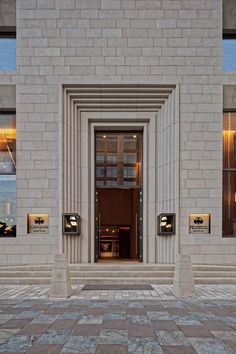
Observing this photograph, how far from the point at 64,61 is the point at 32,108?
2.39 meters

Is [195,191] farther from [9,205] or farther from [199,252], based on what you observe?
[9,205]

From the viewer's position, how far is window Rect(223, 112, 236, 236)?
13742 mm

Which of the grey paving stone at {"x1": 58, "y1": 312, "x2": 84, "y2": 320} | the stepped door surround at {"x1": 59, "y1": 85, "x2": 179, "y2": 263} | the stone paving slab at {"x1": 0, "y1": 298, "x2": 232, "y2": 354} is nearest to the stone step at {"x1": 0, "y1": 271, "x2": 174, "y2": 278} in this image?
the stepped door surround at {"x1": 59, "y1": 85, "x2": 179, "y2": 263}

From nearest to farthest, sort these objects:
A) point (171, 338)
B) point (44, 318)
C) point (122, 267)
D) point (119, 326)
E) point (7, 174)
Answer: point (171, 338)
point (119, 326)
point (44, 318)
point (122, 267)
point (7, 174)

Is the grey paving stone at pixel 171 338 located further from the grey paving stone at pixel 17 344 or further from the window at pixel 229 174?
the window at pixel 229 174

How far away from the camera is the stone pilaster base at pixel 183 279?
9.66m

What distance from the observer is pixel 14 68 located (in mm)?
14016

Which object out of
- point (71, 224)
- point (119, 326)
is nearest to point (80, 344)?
point (119, 326)

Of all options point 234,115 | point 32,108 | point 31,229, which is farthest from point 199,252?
point 32,108

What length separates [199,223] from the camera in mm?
13453

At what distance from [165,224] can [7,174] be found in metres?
7.06

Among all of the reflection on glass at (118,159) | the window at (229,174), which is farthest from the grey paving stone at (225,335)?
the reflection on glass at (118,159)

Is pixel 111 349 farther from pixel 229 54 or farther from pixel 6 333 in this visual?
pixel 229 54

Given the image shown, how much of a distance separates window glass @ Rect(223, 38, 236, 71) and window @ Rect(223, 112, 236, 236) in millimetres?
2041
